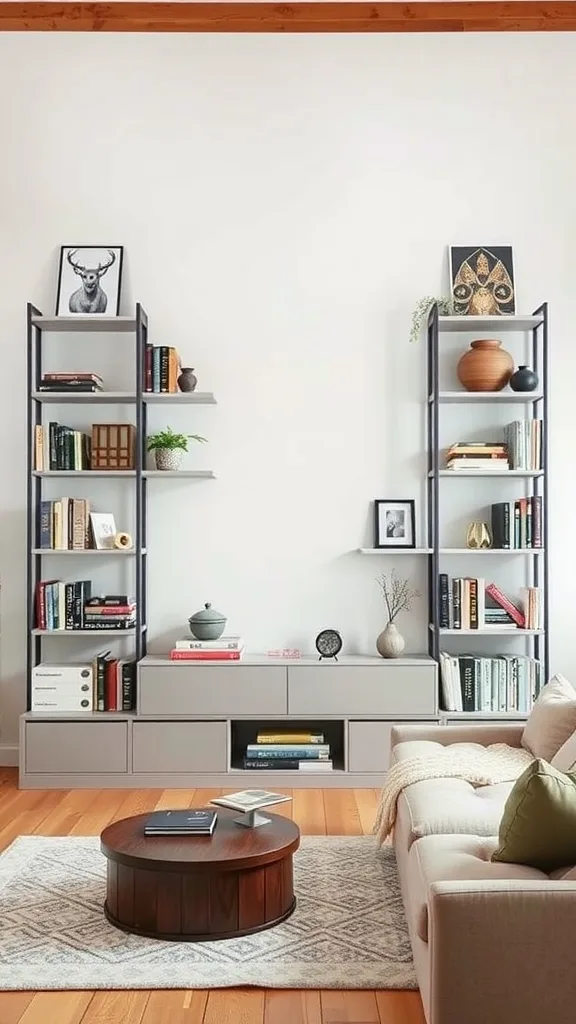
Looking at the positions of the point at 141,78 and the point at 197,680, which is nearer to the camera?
the point at 197,680

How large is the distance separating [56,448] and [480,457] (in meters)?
2.08

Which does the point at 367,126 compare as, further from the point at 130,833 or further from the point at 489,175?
the point at 130,833

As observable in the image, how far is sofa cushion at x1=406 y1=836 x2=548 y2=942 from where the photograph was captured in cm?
236

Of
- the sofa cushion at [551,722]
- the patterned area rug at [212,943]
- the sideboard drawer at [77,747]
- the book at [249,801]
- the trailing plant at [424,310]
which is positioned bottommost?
the patterned area rug at [212,943]

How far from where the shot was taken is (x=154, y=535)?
5234 millimetres

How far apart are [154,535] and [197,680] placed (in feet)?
2.72

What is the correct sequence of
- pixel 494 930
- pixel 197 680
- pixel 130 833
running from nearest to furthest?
pixel 494 930
pixel 130 833
pixel 197 680

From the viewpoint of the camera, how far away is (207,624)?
4.95m

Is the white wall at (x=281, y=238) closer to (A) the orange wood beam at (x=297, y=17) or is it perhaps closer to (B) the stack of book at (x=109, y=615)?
(A) the orange wood beam at (x=297, y=17)

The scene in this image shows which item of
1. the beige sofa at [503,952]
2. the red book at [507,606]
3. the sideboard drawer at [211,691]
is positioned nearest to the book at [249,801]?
the beige sofa at [503,952]

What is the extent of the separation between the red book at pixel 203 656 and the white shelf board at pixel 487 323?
1.92 m

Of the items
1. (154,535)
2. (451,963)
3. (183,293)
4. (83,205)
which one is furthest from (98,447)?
(451,963)

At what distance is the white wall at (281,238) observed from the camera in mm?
5230

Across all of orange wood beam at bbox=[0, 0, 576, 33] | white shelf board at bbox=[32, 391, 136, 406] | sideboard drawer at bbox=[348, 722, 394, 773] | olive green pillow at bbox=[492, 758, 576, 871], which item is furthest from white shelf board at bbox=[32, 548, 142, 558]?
olive green pillow at bbox=[492, 758, 576, 871]
